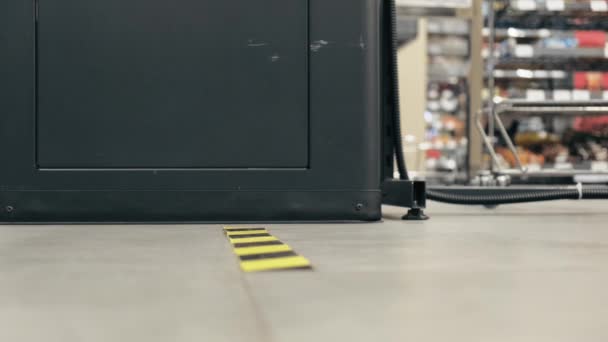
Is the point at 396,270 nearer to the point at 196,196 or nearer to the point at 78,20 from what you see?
the point at 196,196

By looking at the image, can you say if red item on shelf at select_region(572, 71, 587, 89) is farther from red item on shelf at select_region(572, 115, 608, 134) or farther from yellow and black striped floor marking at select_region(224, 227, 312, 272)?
yellow and black striped floor marking at select_region(224, 227, 312, 272)

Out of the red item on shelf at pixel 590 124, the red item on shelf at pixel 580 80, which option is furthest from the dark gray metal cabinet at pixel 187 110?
the red item on shelf at pixel 590 124

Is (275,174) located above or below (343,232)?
above

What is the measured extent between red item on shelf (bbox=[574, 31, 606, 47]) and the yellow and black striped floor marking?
465 cm

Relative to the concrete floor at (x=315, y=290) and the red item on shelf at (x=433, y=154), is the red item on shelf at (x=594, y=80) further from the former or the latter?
the concrete floor at (x=315, y=290)

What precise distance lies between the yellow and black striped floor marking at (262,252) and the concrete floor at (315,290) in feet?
0.07

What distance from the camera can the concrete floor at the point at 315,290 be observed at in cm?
54

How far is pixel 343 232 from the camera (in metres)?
1.38

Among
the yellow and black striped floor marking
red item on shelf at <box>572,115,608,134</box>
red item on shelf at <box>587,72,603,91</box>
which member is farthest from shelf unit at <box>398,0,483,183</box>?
the yellow and black striped floor marking

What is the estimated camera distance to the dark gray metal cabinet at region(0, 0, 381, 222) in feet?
5.25

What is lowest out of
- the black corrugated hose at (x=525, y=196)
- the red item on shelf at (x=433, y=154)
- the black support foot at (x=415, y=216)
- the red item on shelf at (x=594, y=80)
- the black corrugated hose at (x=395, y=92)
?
the black support foot at (x=415, y=216)

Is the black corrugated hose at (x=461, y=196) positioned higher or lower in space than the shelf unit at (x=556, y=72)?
lower

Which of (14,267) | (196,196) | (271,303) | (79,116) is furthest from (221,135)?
(271,303)

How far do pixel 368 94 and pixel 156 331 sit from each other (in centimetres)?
119
